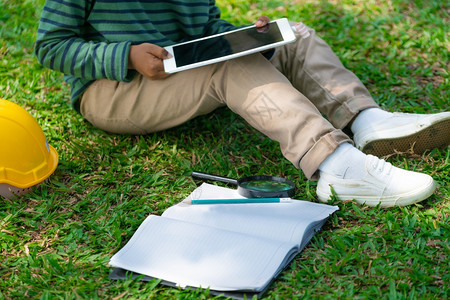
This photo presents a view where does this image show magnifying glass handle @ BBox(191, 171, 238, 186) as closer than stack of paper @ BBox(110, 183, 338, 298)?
No

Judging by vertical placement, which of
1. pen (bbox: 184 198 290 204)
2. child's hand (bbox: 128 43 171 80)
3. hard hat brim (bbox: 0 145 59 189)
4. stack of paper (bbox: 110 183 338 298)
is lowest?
hard hat brim (bbox: 0 145 59 189)

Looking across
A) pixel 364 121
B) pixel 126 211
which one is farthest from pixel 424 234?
pixel 126 211

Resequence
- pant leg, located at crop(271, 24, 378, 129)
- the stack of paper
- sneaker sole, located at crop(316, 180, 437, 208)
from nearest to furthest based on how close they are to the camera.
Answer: the stack of paper → sneaker sole, located at crop(316, 180, 437, 208) → pant leg, located at crop(271, 24, 378, 129)

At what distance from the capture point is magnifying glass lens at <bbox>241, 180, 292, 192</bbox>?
6.51 feet

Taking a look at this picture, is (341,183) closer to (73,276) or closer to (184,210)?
(184,210)

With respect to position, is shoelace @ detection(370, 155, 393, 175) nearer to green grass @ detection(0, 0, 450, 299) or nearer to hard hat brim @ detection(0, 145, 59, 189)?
green grass @ detection(0, 0, 450, 299)

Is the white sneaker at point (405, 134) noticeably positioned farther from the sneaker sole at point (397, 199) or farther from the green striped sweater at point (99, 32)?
the green striped sweater at point (99, 32)

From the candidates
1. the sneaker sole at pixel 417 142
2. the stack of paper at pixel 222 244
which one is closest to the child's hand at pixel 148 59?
the stack of paper at pixel 222 244

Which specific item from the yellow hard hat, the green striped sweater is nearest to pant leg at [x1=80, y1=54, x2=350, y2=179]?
the green striped sweater

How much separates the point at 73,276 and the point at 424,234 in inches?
40.0

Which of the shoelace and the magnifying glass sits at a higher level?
the shoelace

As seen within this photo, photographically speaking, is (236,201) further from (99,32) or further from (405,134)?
(99,32)

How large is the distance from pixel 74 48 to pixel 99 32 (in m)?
0.14

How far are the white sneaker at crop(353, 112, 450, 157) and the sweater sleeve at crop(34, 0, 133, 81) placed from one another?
91 centimetres
